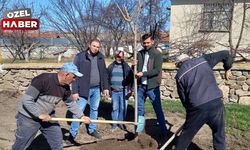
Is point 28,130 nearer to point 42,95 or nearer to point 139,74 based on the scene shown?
point 42,95

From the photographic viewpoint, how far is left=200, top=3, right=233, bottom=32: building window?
583 inches

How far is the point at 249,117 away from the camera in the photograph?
287 inches

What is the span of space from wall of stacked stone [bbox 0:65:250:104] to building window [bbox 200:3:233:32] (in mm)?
6393

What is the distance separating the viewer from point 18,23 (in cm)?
946

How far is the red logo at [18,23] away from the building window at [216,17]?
803 cm

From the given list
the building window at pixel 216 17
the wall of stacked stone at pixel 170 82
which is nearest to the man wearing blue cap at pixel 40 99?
the wall of stacked stone at pixel 170 82

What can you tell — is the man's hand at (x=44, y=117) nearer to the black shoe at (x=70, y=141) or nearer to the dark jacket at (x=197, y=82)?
the dark jacket at (x=197, y=82)

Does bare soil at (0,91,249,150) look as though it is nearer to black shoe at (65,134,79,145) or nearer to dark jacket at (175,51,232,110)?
black shoe at (65,134,79,145)

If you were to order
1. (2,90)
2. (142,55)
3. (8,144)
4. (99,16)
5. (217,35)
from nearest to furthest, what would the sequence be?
(8,144) → (142,55) → (2,90) → (99,16) → (217,35)

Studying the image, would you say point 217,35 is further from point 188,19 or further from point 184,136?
point 184,136

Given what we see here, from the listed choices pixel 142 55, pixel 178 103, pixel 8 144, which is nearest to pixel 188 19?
pixel 178 103

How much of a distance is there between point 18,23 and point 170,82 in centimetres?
424

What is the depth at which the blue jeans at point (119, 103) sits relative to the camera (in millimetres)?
6582

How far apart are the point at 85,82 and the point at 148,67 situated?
3.56 ft
